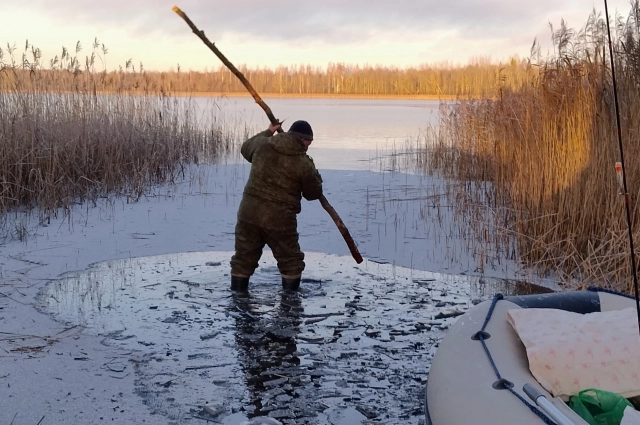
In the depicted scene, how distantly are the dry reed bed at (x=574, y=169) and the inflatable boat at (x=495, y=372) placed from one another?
1797mm

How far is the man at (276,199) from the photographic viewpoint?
16.8 feet

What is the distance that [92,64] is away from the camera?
1009 cm

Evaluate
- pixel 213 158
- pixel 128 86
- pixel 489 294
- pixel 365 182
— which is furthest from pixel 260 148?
pixel 213 158

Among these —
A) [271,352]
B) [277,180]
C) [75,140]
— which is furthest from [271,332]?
[75,140]

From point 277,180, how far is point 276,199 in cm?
14

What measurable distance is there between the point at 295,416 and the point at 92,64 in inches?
323

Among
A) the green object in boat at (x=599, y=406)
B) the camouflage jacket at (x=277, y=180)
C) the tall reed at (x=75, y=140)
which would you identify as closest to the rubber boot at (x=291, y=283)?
the camouflage jacket at (x=277, y=180)

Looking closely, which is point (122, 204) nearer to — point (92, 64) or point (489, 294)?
point (92, 64)

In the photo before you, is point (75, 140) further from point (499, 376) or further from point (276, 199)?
point (499, 376)

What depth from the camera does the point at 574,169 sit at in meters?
5.80

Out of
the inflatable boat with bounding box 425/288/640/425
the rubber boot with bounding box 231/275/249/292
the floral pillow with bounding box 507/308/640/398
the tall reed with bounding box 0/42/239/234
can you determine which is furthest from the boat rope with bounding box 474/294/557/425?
the tall reed with bounding box 0/42/239/234

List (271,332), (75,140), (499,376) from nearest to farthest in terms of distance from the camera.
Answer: (499,376) → (271,332) → (75,140)

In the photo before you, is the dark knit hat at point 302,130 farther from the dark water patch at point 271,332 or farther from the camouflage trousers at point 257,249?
the dark water patch at point 271,332

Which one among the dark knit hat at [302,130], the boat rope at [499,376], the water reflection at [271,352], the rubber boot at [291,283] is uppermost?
the dark knit hat at [302,130]
